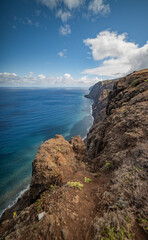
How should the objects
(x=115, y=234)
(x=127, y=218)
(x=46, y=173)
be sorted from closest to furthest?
(x=115, y=234)
(x=127, y=218)
(x=46, y=173)

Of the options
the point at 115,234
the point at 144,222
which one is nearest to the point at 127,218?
the point at 144,222

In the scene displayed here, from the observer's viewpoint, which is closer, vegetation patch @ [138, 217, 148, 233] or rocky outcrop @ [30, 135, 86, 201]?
vegetation patch @ [138, 217, 148, 233]

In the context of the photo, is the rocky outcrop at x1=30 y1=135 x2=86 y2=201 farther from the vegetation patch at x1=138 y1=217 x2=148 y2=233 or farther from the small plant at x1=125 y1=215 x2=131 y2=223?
the vegetation patch at x1=138 y1=217 x2=148 y2=233

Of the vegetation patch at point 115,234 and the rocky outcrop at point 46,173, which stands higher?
the vegetation patch at point 115,234

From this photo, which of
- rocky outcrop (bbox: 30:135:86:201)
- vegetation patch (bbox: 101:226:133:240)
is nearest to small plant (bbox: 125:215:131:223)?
vegetation patch (bbox: 101:226:133:240)

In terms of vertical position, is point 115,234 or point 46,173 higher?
point 115,234

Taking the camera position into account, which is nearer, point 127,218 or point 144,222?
point 144,222

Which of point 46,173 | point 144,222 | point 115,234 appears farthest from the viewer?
point 46,173

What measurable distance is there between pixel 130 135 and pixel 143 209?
5857mm

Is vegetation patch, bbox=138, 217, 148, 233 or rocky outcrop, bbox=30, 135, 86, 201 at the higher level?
vegetation patch, bbox=138, 217, 148, 233

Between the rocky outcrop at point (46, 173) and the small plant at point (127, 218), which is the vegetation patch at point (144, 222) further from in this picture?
the rocky outcrop at point (46, 173)

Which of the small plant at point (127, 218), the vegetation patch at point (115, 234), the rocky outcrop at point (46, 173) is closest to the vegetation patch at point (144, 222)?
the small plant at point (127, 218)

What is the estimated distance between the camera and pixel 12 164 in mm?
29922

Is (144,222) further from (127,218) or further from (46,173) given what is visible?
→ (46,173)
